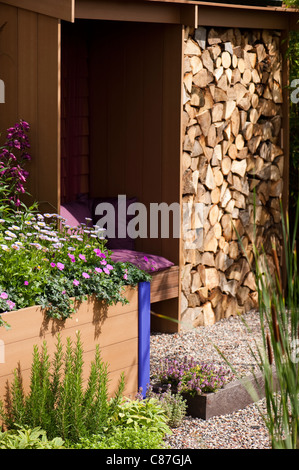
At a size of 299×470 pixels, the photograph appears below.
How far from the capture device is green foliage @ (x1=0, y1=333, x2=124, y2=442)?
153 inches

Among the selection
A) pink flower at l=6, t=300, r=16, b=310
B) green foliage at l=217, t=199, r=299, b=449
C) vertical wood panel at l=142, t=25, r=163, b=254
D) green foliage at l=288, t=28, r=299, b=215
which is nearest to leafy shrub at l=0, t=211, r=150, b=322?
pink flower at l=6, t=300, r=16, b=310

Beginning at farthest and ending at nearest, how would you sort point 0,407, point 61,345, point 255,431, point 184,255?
point 184,255 → point 255,431 → point 61,345 → point 0,407

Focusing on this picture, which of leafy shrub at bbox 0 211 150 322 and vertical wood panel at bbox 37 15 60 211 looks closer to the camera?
leafy shrub at bbox 0 211 150 322

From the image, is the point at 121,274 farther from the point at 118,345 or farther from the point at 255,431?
the point at 255,431

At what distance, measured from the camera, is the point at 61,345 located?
4195 millimetres

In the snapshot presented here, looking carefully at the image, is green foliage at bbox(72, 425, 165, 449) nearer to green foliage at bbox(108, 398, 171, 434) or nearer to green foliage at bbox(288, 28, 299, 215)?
green foliage at bbox(108, 398, 171, 434)

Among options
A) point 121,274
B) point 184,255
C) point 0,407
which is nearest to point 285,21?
point 184,255

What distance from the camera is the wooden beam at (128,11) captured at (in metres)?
5.29

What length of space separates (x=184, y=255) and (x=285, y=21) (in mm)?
2267

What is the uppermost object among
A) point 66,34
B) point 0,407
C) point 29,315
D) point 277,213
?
point 66,34

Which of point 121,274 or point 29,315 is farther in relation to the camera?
point 121,274

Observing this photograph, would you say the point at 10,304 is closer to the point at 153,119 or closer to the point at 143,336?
the point at 143,336

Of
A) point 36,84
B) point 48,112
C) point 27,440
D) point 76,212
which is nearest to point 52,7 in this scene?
point 36,84

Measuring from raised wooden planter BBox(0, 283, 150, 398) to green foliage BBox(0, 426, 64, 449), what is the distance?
0.79 feet
